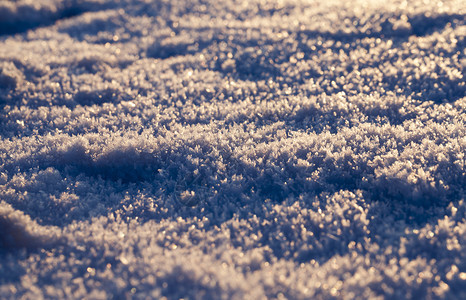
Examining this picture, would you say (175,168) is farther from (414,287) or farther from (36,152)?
(414,287)

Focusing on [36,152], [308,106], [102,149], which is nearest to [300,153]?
[308,106]

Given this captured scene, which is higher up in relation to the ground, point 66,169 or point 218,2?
point 218,2

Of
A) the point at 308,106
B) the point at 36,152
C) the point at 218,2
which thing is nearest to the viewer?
the point at 36,152

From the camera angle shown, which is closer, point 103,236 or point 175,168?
point 103,236

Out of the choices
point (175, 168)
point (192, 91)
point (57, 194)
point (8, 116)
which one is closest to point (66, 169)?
point (57, 194)

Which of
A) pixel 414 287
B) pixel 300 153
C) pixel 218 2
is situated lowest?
pixel 414 287

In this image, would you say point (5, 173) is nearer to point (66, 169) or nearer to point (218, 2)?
point (66, 169)

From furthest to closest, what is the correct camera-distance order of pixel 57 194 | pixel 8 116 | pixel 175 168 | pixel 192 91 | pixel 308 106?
pixel 192 91 → pixel 8 116 → pixel 308 106 → pixel 175 168 → pixel 57 194
